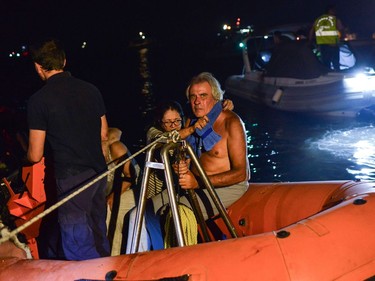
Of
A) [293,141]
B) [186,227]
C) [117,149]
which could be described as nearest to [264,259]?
[186,227]

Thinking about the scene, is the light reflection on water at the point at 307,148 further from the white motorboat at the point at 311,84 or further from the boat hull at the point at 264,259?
the boat hull at the point at 264,259

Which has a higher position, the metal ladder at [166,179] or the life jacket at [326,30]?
the life jacket at [326,30]

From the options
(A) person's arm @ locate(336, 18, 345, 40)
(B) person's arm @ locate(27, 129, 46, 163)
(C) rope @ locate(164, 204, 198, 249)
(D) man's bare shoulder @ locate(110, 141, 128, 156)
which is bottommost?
(C) rope @ locate(164, 204, 198, 249)

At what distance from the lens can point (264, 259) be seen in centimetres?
242

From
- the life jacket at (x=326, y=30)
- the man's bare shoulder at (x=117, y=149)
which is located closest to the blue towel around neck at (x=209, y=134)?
the man's bare shoulder at (x=117, y=149)

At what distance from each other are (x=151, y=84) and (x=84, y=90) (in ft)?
70.9

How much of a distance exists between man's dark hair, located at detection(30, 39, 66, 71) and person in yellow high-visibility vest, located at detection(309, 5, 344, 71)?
10.5 m

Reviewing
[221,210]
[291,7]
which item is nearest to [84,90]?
[221,210]

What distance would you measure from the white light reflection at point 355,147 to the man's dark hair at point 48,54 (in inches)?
237

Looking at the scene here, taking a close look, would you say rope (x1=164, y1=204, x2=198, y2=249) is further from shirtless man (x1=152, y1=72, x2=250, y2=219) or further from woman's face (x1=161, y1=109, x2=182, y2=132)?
woman's face (x1=161, y1=109, x2=182, y2=132)

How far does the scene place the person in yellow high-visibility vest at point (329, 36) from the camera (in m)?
12.1

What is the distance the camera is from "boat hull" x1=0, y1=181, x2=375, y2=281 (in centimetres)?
239

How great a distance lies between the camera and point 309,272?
2.37m

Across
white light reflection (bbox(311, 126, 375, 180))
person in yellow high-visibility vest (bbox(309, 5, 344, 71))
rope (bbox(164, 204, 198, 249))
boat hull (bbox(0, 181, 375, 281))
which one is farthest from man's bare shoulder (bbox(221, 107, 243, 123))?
person in yellow high-visibility vest (bbox(309, 5, 344, 71))
